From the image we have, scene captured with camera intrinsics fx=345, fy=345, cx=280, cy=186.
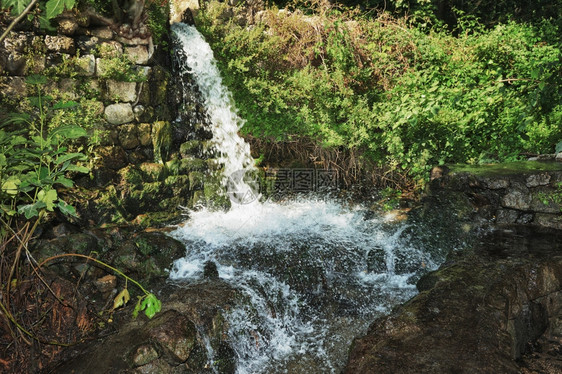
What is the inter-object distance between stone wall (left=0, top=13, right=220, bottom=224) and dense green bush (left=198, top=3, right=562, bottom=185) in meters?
1.48

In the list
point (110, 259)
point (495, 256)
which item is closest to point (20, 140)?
point (110, 259)

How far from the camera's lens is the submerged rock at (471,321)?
240 centimetres

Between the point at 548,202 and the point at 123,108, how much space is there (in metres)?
6.43

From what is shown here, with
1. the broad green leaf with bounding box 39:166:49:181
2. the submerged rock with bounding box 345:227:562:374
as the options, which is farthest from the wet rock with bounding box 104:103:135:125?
the submerged rock with bounding box 345:227:562:374

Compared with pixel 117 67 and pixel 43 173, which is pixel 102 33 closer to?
pixel 117 67

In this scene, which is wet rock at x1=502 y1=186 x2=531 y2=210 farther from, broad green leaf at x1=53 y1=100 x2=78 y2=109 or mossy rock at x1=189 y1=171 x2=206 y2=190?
broad green leaf at x1=53 y1=100 x2=78 y2=109

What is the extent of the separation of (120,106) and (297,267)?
3.61 metres

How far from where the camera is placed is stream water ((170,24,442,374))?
3.56 meters

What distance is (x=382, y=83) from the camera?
6.92m

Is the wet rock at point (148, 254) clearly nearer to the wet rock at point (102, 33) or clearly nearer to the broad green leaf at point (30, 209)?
the broad green leaf at point (30, 209)

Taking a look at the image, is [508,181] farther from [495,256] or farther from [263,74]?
[263,74]

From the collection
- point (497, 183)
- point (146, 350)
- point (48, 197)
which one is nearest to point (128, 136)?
point (48, 197)

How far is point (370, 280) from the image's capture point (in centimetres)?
447
